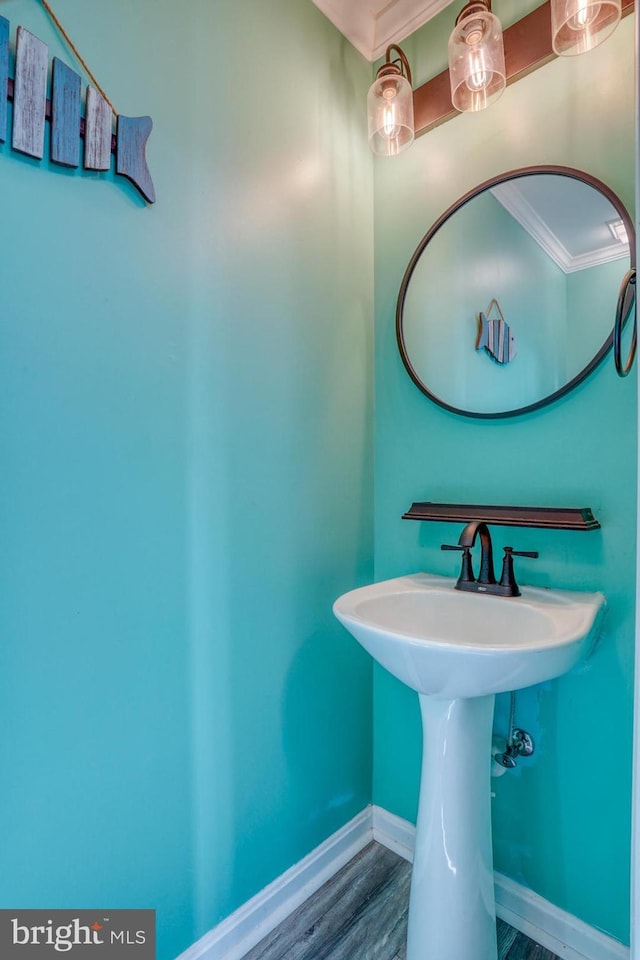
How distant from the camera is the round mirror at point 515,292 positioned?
3.58 feet

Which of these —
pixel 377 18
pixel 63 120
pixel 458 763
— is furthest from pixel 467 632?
pixel 377 18

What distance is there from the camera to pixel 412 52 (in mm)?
1415

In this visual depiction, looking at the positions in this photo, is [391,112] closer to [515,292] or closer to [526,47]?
[526,47]

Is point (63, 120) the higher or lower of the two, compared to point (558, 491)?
higher

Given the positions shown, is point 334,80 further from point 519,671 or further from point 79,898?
point 79,898

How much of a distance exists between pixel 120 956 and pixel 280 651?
2.05 ft

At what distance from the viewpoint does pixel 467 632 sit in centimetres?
113

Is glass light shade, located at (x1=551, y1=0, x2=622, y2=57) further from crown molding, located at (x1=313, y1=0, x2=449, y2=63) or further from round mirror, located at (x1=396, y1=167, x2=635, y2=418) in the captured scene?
crown molding, located at (x1=313, y1=0, x2=449, y2=63)

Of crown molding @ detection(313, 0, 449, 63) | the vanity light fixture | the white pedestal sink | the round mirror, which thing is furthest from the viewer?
crown molding @ detection(313, 0, 449, 63)

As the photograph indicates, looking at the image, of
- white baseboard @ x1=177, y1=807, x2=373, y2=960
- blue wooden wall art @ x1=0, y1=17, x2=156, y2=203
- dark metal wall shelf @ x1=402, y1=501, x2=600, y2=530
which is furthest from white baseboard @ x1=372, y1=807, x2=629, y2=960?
blue wooden wall art @ x1=0, y1=17, x2=156, y2=203

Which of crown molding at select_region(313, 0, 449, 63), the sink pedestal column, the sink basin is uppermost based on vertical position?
crown molding at select_region(313, 0, 449, 63)

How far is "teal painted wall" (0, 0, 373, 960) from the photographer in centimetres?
81

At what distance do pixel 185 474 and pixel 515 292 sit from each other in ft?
3.10

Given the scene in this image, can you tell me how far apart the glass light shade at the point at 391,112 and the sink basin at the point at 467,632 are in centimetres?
119
